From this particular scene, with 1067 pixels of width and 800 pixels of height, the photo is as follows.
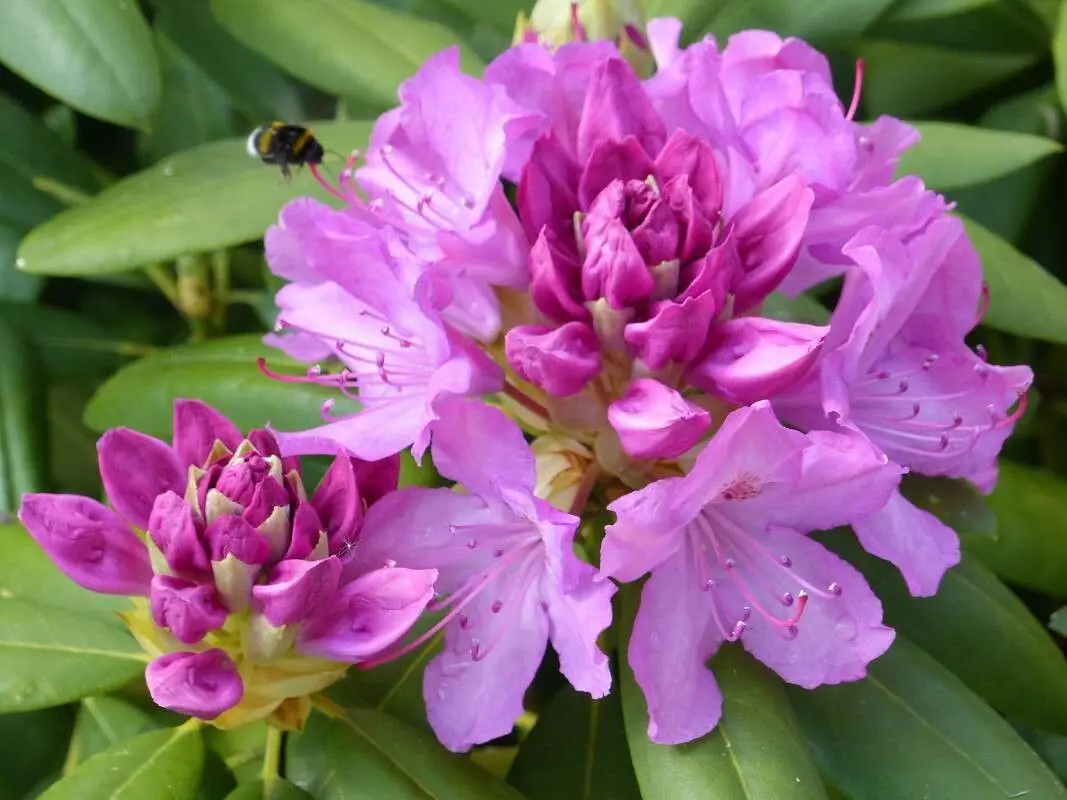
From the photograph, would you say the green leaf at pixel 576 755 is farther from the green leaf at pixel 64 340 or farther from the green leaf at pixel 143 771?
the green leaf at pixel 64 340

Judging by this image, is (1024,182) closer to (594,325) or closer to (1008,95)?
(1008,95)

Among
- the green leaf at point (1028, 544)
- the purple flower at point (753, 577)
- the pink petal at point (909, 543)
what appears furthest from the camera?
the green leaf at point (1028, 544)

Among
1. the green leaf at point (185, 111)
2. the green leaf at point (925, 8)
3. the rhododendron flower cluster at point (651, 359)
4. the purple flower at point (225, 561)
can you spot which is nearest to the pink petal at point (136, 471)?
the purple flower at point (225, 561)

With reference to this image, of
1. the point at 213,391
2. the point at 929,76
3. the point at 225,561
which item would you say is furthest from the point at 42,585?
the point at 929,76

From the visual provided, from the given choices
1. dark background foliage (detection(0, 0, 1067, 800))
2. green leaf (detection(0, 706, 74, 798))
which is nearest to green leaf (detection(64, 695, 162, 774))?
dark background foliage (detection(0, 0, 1067, 800))

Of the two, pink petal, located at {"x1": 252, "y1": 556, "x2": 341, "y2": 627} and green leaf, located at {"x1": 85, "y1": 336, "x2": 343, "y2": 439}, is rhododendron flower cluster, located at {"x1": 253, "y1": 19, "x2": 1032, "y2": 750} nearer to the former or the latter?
pink petal, located at {"x1": 252, "y1": 556, "x2": 341, "y2": 627}

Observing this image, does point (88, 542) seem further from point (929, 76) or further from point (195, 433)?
point (929, 76)
